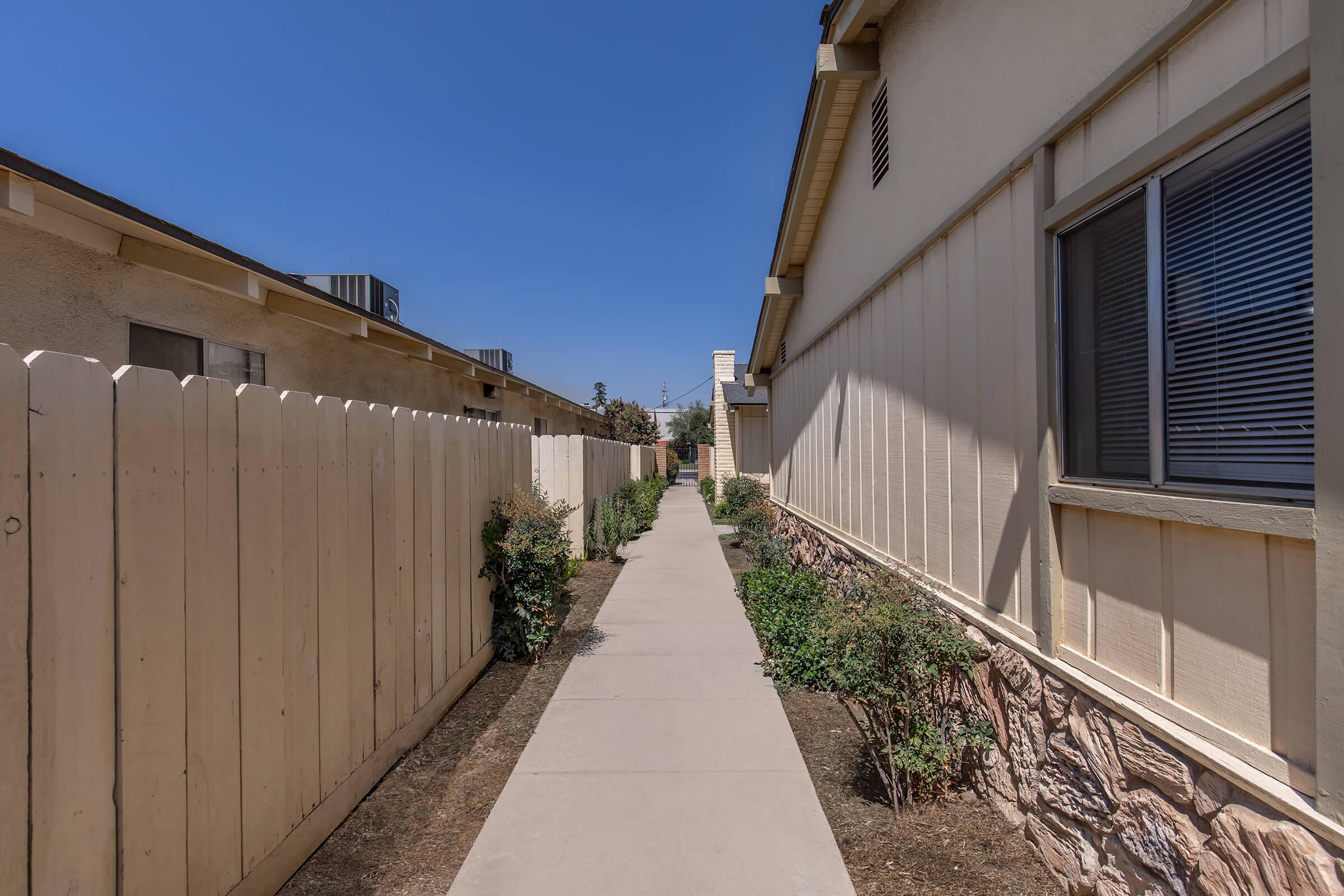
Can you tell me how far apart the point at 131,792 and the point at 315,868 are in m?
1.19

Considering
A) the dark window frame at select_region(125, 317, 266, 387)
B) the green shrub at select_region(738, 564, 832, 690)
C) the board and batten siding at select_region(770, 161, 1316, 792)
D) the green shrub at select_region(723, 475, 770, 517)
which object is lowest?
the green shrub at select_region(738, 564, 832, 690)

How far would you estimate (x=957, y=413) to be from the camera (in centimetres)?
367

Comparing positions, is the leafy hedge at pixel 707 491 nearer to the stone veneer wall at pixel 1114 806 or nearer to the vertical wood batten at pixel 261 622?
the stone veneer wall at pixel 1114 806

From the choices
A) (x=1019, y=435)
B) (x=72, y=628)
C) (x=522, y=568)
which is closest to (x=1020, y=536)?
(x=1019, y=435)

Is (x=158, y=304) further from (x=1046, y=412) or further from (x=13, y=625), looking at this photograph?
(x=1046, y=412)

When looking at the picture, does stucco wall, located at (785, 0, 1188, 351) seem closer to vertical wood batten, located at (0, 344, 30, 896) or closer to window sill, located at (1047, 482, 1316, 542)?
window sill, located at (1047, 482, 1316, 542)

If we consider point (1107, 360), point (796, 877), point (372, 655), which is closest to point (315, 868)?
point (372, 655)

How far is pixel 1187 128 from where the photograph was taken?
1989mm

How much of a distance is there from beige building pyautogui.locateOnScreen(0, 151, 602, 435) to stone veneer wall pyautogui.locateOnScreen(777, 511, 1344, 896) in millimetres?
5560

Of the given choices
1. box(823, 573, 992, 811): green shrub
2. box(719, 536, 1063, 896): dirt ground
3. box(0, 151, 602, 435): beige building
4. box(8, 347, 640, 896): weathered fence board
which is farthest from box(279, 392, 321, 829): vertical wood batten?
box(823, 573, 992, 811): green shrub

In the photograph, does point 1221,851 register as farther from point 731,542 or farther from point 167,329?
point 731,542

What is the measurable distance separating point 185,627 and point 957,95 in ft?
15.0

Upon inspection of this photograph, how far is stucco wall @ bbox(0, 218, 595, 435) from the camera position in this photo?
3645 millimetres

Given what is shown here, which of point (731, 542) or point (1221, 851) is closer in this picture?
point (1221, 851)
